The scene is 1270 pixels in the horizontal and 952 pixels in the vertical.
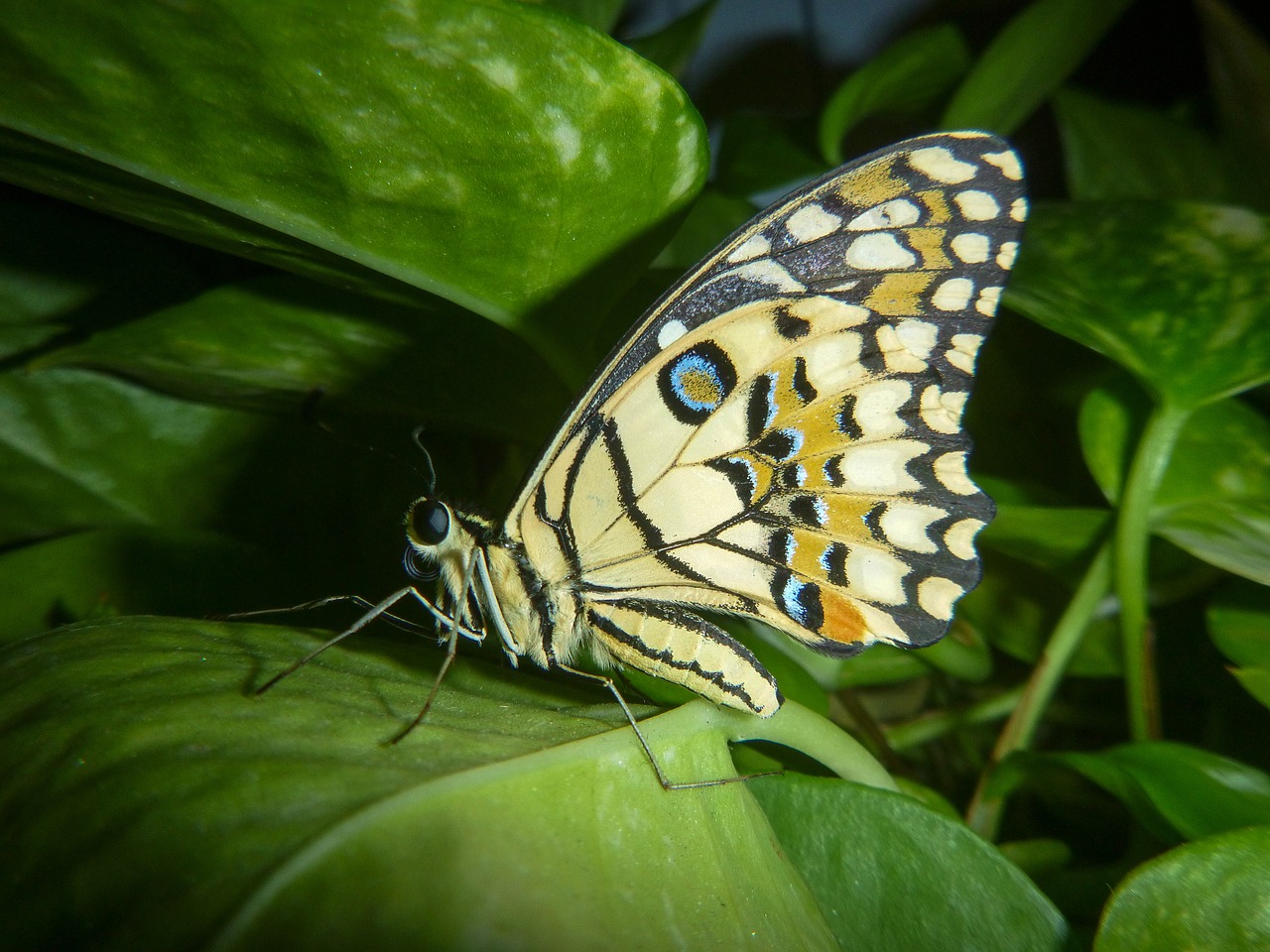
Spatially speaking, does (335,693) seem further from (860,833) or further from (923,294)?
(923,294)

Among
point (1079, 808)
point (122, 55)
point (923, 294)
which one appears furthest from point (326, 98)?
point (1079, 808)

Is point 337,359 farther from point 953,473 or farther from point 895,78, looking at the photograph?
point 895,78

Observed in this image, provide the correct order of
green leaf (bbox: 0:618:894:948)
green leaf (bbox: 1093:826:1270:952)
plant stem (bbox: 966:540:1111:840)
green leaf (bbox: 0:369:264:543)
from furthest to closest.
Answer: green leaf (bbox: 0:369:264:543)
plant stem (bbox: 966:540:1111:840)
green leaf (bbox: 1093:826:1270:952)
green leaf (bbox: 0:618:894:948)

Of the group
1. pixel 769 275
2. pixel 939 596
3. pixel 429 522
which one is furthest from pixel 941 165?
pixel 429 522

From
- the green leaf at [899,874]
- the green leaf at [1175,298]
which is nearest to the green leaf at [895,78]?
the green leaf at [1175,298]

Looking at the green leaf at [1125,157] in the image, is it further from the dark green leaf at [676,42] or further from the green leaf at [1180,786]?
the green leaf at [1180,786]

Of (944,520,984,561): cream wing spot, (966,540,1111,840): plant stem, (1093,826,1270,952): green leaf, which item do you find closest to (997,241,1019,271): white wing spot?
(944,520,984,561): cream wing spot

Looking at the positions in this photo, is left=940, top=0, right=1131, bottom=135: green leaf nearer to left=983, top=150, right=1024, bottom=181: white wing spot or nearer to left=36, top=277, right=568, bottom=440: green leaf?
left=983, top=150, right=1024, bottom=181: white wing spot
